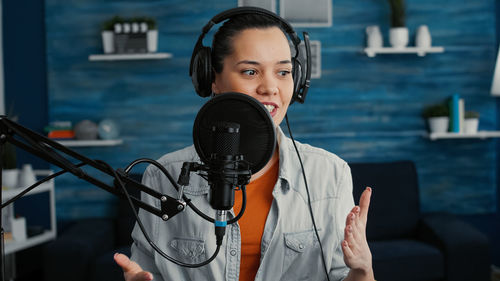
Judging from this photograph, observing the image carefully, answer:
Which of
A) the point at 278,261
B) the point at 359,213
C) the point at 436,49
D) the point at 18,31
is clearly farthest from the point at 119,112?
the point at 359,213

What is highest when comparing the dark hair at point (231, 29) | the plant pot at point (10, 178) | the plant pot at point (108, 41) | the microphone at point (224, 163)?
the plant pot at point (108, 41)

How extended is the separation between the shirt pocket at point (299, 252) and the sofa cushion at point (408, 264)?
1.70 metres

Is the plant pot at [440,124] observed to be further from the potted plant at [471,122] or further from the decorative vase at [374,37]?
the decorative vase at [374,37]

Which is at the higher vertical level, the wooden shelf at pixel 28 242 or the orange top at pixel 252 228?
the orange top at pixel 252 228

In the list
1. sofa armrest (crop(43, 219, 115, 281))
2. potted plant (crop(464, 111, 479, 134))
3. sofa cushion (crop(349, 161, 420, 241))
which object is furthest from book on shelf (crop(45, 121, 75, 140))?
potted plant (crop(464, 111, 479, 134))

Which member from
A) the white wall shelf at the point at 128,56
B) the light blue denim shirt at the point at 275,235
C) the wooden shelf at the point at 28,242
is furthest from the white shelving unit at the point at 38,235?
the light blue denim shirt at the point at 275,235

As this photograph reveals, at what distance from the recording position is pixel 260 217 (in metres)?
1.21

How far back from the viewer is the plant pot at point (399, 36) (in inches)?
129

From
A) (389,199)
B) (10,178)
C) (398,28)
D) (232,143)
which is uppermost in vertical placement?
(398,28)

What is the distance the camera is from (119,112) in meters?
3.42

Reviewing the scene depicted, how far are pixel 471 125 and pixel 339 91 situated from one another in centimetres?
95

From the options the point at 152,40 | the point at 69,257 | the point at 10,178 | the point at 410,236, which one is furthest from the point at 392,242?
the point at 10,178

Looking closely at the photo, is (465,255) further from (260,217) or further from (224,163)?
(224,163)

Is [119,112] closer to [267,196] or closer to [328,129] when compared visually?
[328,129]
